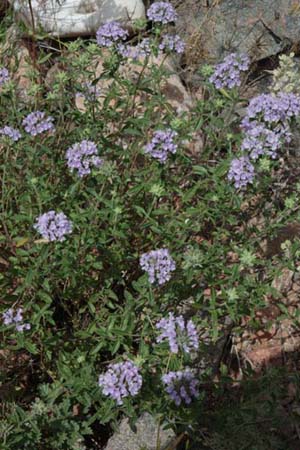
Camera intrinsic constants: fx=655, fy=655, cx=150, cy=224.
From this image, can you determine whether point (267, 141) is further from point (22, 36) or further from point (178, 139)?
point (22, 36)

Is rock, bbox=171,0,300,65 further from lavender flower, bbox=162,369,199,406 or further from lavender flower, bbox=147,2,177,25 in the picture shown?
lavender flower, bbox=162,369,199,406

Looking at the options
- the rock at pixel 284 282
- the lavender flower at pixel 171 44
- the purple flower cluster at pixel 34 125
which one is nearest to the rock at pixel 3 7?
the lavender flower at pixel 171 44

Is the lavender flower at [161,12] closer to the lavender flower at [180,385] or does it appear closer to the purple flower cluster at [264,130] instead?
the purple flower cluster at [264,130]

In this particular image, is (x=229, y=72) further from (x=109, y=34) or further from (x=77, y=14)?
(x=77, y=14)

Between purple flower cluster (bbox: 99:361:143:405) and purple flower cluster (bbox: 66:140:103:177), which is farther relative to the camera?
purple flower cluster (bbox: 66:140:103:177)

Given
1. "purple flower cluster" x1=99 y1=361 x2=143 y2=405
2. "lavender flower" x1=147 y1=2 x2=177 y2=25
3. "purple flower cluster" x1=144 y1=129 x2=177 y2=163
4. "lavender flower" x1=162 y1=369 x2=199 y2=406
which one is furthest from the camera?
"lavender flower" x1=147 y1=2 x2=177 y2=25

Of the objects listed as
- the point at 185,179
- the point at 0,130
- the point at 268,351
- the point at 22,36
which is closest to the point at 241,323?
the point at 268,351

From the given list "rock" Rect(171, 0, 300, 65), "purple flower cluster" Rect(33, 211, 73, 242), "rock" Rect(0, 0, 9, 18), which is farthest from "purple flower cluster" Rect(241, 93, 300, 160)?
"rock" Rect(0, 0, 9, 18)
